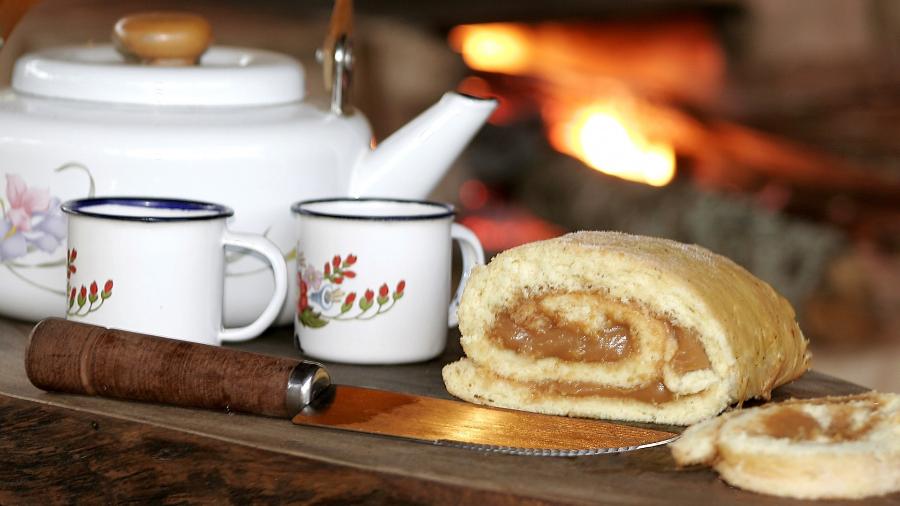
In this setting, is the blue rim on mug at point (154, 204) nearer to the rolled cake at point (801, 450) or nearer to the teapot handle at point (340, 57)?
the teapot handle at point (340, 57)

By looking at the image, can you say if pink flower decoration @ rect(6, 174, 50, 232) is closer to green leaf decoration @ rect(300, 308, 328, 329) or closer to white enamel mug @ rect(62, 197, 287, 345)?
white enamel mug @ rect(62, 197, 287, 345)

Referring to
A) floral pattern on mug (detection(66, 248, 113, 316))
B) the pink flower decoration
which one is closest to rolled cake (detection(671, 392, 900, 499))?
floral pattern on mug (detection(66, 248, 113, 316))

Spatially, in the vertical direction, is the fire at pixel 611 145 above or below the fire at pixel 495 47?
below


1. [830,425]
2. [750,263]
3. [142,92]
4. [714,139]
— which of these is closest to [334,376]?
[142,92]

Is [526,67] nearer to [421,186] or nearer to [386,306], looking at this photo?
[421,186]

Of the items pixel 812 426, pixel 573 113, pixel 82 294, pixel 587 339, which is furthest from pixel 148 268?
pixel 573 113

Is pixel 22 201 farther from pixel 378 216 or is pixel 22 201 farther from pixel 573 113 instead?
pixel 573 113

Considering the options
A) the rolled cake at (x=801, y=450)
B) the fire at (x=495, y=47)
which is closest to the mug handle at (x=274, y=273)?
the rolled cake at (x=801, y=450)
